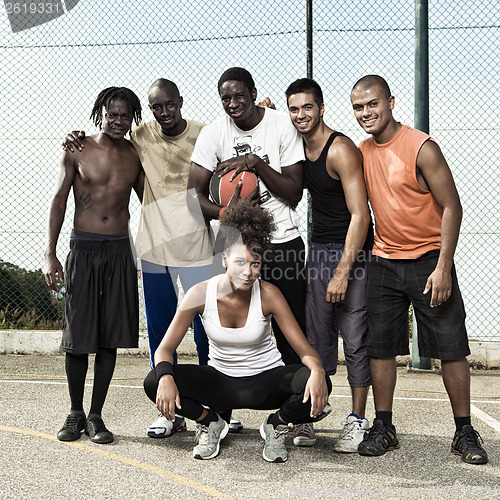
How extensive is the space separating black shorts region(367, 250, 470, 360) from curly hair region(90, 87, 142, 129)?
160 centimetres

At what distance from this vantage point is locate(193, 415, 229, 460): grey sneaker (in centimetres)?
341

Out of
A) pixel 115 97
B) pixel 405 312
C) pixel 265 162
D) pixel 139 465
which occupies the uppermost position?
pixel 115 97

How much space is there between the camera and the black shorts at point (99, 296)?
12.3 ft

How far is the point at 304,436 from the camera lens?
3.67 meters

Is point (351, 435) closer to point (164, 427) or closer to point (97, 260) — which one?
point (164, 427)

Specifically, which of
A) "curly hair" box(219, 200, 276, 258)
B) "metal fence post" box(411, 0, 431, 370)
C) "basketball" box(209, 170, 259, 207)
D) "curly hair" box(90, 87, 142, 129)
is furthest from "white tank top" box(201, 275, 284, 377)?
"metal fence post" box(411, 0, 431, 370)

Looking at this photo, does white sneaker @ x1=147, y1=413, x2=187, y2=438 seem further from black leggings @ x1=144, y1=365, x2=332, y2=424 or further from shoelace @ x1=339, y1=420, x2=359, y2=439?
shoelace @ x1=339, y1=420, x2=359, y2=439

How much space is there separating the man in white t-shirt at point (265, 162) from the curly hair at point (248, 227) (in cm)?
15

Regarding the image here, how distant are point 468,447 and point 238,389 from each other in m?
1.17

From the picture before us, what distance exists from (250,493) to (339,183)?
1574mm

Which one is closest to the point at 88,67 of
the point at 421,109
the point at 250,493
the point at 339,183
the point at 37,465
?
the point at 421,109

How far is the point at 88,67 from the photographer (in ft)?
21.1

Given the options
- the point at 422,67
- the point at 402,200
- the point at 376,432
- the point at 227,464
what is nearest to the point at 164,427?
the point at 227,464

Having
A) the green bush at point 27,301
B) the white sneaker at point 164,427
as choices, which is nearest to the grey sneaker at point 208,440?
the white sneaker at point 164,427
